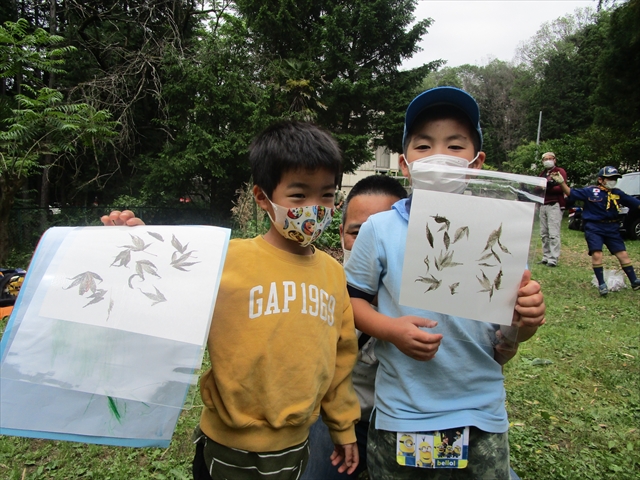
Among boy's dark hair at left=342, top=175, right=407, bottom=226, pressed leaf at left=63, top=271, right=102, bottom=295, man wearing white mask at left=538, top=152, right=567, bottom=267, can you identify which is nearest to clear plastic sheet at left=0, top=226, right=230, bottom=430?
pressed leaf at left=63, top=271, right=102, bottom=295

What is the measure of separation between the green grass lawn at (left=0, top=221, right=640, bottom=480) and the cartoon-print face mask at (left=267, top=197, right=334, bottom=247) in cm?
185

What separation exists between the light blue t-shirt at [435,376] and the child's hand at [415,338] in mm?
79

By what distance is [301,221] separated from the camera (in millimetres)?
1271

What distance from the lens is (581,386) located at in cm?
343

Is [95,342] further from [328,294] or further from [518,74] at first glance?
[518,74]

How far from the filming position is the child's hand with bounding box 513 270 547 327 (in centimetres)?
110

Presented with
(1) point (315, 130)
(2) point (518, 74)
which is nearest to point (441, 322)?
(1) point (315, 130)

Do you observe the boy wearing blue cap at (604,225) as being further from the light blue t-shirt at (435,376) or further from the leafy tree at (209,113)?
→ the leafy tree at (209,113)

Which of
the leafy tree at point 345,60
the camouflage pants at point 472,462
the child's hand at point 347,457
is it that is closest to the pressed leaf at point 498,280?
the camouflage pants at point 472,462

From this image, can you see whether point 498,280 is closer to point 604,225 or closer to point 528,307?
point 528,307

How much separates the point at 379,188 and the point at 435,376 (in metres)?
0.96

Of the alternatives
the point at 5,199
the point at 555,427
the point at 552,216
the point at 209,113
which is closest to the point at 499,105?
the point at 209,113

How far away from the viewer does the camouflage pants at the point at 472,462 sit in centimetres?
118

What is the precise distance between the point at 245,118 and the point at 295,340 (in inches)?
523
